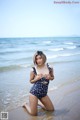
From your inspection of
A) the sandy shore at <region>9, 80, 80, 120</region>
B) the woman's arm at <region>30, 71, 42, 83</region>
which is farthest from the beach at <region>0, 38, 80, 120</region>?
the woman's arm at <region>30, 71, 42, 83</region>

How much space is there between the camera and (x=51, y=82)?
3.29m

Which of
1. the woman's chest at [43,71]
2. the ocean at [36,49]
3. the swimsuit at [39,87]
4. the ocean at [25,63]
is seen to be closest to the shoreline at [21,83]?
the ocean at [25,63]

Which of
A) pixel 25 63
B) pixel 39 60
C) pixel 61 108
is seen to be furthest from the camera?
pixel 25 63

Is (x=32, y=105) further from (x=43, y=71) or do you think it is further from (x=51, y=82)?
(x=51, y=82)

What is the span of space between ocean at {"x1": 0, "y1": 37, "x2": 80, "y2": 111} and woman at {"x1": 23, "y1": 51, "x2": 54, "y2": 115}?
23 centimetres

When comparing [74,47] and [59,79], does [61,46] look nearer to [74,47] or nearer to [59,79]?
[74,47]

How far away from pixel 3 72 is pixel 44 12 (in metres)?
0.96

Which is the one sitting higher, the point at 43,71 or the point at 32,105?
the point at 43,71

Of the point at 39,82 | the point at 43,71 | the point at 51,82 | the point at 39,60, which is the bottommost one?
the point at 51,82

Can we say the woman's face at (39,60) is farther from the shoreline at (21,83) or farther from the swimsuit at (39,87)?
the shoreline at (21,83)

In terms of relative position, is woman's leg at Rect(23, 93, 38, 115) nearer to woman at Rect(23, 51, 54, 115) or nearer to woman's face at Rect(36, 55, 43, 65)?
woman at Rect(23, 51, 54, 115)

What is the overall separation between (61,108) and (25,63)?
92 cm

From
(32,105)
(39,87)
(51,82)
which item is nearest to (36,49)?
(51,82)

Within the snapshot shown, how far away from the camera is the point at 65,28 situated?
3.13 meters
